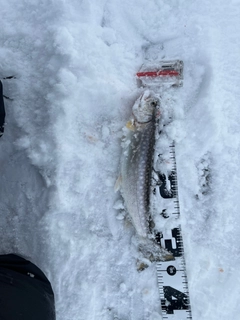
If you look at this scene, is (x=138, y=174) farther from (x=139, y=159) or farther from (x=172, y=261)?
(x=172, y=261)

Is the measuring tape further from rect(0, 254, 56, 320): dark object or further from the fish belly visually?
rect(0, 254, 56, 320): dark object

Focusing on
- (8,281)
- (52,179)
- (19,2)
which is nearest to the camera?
(8,281)

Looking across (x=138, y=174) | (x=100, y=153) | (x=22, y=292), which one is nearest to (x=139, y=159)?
(x=138, y=174)

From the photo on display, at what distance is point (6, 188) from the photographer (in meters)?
3.04

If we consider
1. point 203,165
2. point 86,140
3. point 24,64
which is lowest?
point 203,165

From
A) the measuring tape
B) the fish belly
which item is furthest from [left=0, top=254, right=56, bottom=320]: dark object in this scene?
the measuring tape

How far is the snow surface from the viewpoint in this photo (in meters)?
3.02

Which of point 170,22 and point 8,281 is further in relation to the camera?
point 170,22

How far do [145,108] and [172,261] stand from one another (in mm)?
1523

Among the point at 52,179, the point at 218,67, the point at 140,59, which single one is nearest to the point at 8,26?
the point at 140,59

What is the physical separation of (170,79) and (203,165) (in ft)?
3.03

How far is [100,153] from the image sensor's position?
10.3 ft

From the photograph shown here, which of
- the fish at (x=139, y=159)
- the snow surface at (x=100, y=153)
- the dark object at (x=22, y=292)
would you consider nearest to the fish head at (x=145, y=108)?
the fish at (x=139, y=159)

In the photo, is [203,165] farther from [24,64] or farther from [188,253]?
[24,64]
